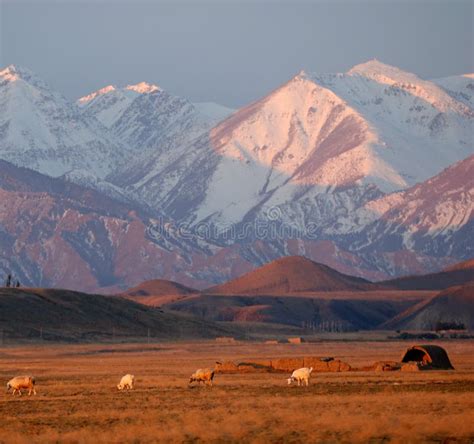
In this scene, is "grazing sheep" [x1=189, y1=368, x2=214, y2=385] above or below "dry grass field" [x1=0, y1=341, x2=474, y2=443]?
above

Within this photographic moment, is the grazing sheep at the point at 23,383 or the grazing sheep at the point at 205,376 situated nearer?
the grazing sheep at the point at 23,383

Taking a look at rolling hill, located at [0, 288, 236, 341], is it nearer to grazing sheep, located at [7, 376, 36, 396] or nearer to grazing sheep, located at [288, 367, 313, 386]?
grazing sheep, located at [288, 367, 313, 386]

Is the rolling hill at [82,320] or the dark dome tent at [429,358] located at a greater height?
the rolling hill at [82,320]

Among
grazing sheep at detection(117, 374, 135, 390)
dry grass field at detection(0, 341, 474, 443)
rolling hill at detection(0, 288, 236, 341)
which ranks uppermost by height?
rolling hill at detection(0, 288, 236, 341)

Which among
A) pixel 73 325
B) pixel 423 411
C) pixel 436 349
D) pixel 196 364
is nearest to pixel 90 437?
pixel 423 411

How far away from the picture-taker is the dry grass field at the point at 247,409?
4475 centimetres

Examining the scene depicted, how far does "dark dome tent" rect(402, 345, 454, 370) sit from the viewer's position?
3167 inches

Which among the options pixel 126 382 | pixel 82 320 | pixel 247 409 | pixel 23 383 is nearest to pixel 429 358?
pixel 126 382

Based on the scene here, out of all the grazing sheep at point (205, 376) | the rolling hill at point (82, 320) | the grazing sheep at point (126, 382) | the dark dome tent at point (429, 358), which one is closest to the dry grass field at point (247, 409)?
the grazing sheep at point (205, 376)

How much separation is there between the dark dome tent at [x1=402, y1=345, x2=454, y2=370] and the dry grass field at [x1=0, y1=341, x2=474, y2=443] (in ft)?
3.55

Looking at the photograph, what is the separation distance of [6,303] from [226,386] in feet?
348

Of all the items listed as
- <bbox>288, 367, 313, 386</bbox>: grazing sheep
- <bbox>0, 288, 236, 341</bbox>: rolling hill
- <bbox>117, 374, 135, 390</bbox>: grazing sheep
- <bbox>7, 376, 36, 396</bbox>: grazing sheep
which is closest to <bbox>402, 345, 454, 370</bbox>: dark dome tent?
<bbox>288, 367, 313, 386</bbox>: grazing sheep

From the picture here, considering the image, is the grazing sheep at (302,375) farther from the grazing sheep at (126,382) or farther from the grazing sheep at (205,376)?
the grazing sheep at (126,382)

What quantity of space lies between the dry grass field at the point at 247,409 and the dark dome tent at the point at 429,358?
3.55ft
